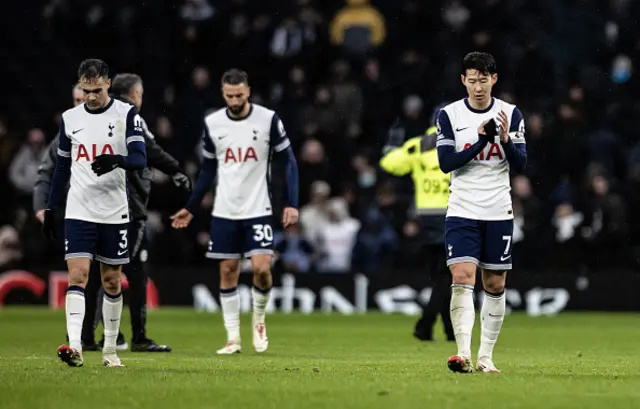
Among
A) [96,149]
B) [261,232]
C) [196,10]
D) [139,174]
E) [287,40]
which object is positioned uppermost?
[196,10]

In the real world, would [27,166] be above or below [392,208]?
above

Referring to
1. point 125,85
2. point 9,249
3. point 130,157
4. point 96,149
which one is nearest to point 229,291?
point 125,85

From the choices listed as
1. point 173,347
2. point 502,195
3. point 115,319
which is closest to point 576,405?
point 502,195

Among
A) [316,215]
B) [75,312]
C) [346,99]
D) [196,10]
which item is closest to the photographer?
[75,312]

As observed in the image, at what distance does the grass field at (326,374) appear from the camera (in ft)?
27.0

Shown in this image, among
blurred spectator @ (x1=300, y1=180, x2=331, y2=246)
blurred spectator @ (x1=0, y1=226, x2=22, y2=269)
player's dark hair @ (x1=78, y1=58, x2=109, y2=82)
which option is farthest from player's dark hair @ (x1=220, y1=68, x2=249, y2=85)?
blurred spectator @ (x1=0, y1=226, x2=22, y2=269)

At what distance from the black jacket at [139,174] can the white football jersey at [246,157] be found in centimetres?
49

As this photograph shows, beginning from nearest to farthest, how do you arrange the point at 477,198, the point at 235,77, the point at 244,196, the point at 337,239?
the point at 477,198, the point at 235,77, the point at 244,196, the point at 337,239

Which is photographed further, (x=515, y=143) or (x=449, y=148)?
(x=449, y=148)

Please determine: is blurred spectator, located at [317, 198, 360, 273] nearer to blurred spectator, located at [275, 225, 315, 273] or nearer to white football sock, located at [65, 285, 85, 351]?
blurred spectator, located at [275, 225, 315, 273]

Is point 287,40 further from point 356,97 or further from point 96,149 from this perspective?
point 96,149

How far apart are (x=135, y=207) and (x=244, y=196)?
102 cm

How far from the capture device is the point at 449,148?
33.5 ft

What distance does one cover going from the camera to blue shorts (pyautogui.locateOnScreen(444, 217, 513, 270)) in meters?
10.1
